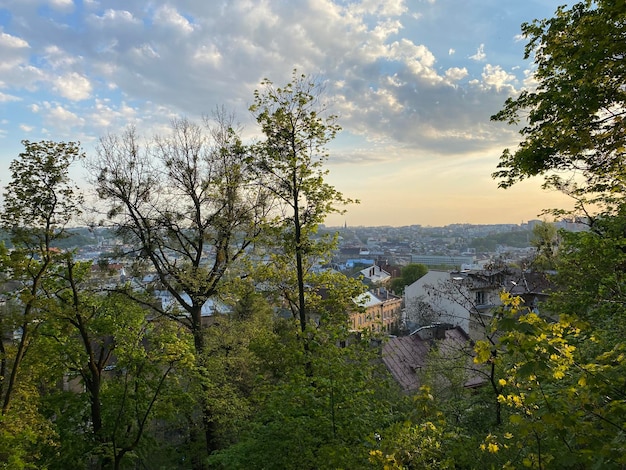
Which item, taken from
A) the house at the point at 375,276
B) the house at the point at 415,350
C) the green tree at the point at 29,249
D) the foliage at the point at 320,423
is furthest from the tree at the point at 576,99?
the house at the point at 375,276

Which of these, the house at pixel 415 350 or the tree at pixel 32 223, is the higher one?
the tree at pixel 32 223

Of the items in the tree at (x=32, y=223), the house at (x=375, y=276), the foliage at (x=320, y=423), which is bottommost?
the house at (x=375, y=276)

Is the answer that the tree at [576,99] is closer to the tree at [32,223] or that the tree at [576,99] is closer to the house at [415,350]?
the tree at [32,223]

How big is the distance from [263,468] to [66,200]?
758 cm

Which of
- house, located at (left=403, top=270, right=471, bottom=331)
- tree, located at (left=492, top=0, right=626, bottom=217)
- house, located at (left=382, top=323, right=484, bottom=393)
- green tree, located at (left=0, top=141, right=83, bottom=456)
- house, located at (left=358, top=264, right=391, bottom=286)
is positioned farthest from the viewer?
house, located at (left=358, top=264, right=391, bottom=286)

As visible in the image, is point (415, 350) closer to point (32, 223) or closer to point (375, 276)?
point (32, 223)

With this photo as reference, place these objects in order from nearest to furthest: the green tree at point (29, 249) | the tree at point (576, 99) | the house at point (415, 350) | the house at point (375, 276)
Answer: the tree at point (576, 99), the green tree at point (29, 249), the house at point (415, 350), the house at point (375, 276)

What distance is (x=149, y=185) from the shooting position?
543 inches

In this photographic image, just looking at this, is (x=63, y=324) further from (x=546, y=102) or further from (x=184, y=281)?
(x=546, y=102)

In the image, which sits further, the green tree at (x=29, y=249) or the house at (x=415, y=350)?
the house at (x=415, y=350)

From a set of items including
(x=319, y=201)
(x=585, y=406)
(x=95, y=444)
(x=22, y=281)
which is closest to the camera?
(x=585, y=406)

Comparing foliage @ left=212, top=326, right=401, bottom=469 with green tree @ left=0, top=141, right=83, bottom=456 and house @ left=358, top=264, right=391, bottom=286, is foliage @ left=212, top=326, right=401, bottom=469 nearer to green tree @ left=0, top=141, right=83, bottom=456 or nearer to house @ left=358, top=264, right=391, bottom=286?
green tree @ left=0, top=141, right=83, bottom=456

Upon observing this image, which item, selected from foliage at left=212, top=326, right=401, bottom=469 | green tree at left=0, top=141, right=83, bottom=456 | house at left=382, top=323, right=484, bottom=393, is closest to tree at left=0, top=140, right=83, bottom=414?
green tree at left=0, top=141, right=83, bottom=456

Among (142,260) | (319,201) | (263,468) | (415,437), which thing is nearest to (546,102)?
(319,201)
